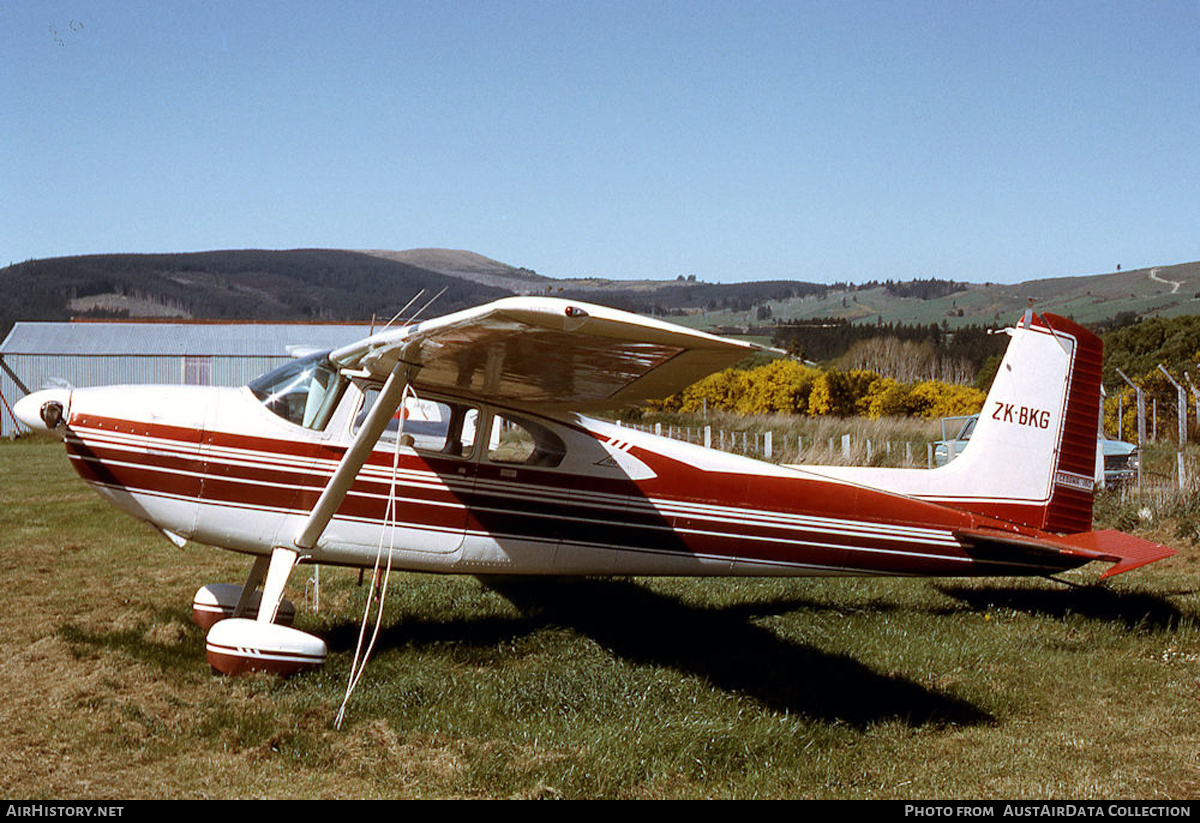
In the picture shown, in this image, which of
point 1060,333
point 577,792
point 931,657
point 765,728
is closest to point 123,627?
point 577,792

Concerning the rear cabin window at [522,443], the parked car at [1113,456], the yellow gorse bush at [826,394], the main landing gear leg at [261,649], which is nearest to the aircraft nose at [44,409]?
the main landing gear leg at [261,649]

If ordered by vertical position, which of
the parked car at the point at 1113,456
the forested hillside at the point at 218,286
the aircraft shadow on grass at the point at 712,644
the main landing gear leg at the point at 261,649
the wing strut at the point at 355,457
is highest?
the forested hillside at the point at 218,286

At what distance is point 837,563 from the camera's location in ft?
21.9

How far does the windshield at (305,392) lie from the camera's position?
5895mm

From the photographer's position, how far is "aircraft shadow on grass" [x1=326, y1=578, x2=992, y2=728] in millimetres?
5395

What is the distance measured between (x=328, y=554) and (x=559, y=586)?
295 cm

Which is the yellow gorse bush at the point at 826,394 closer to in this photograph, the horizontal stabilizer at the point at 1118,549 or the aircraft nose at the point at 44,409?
the horizontal stabilizer at the point at 1118,549

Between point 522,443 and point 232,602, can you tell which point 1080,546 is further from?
point 232,602

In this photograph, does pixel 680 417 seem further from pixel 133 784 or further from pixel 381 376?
pixel 133 784

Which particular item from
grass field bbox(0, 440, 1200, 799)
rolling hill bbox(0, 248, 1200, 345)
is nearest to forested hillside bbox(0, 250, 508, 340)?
rolling hill bbox(0, 248, 1200, 345)

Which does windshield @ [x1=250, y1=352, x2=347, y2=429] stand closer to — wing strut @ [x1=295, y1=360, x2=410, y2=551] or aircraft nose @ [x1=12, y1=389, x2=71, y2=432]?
wing strut @ [x1=295, y1=360, x2=410, y2=551]

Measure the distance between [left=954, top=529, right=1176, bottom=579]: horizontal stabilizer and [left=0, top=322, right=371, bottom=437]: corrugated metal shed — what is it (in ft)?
126

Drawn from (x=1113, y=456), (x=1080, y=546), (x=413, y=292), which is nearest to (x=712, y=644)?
(x=1080, y=546)

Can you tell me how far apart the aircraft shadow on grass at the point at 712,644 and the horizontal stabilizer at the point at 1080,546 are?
1.46 metres
